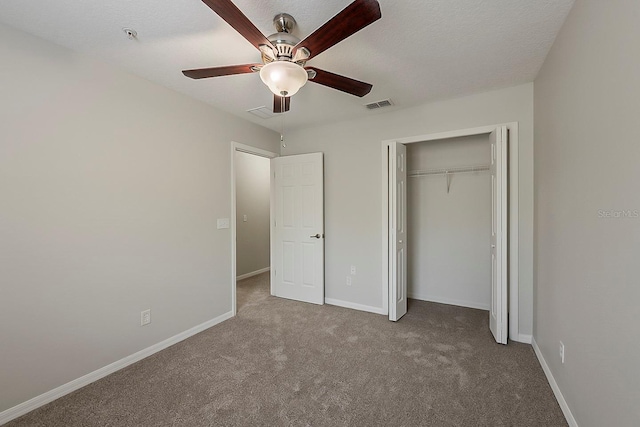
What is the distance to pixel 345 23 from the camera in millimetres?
1296

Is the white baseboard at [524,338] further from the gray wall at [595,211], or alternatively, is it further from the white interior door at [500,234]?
the gray wall at [595,211]

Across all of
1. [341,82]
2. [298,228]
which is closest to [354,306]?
[298,228]

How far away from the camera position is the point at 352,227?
3.66 metres

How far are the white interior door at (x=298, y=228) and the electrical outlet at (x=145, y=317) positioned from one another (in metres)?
1.82

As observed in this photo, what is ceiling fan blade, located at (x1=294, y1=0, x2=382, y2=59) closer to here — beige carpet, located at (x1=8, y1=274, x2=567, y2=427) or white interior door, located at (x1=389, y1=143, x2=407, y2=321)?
white interior door, located at (x1=389, y1=143, x2=407, y2=321)

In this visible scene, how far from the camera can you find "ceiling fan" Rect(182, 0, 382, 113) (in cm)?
123

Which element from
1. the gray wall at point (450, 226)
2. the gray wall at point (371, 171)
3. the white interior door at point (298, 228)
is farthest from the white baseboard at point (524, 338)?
the white interior door at point (298, 228)

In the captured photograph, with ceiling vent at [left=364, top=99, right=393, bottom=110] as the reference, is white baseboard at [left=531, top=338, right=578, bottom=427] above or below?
below

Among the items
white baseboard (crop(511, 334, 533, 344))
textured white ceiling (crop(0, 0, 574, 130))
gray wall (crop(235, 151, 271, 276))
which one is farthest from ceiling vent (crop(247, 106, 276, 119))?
white baseboard (crop(511, 334, 533, 344))

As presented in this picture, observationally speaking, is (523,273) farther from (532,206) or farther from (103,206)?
(103,206)

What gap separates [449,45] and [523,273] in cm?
212

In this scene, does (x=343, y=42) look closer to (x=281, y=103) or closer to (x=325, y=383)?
(x=281, y=103)

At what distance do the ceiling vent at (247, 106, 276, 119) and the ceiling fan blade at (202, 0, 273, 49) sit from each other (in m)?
1.74

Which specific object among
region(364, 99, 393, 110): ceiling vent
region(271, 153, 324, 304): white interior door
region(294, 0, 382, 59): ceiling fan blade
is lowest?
region(271, 153, 324, 304): white interior door
